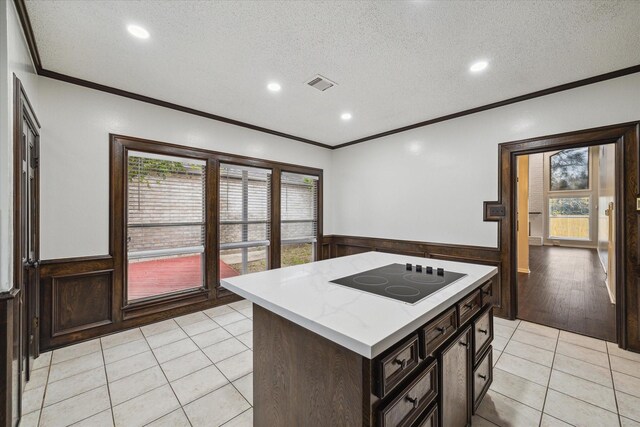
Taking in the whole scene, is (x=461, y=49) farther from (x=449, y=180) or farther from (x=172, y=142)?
(x=172, y=142)

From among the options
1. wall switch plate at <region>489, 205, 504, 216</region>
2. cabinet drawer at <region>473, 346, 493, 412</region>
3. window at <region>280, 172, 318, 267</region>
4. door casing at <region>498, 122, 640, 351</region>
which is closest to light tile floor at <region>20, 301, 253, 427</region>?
cabinet drawer at <region>473, 346, 493, 412</region>

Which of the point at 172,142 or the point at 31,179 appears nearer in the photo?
the point at 31,179

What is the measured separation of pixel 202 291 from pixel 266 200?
5.57ft

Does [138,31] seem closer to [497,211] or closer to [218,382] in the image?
[218,382]

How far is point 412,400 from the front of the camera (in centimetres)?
112

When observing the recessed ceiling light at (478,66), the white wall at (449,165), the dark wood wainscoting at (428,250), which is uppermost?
the recessed ceiling light at (478,66)

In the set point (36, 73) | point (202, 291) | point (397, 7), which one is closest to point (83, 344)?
point (202, 291)

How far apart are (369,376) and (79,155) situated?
3.47 metres

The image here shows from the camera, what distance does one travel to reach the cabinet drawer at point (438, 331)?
1.16 m

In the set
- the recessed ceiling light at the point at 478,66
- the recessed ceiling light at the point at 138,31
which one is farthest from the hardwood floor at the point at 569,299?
the recessed ceiling light at the point at 138,31

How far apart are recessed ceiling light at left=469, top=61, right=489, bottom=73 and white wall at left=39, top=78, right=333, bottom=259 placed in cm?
348

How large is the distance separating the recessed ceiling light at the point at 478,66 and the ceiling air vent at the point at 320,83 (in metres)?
1.34

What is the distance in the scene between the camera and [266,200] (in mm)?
4535

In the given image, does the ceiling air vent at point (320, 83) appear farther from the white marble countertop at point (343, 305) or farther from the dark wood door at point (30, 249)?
the dark wood door at point (30, 249)
